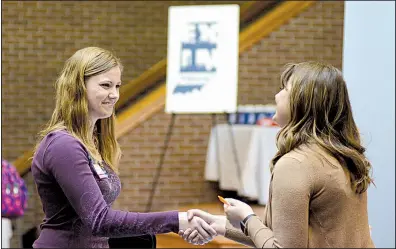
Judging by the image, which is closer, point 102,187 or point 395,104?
point 102,187

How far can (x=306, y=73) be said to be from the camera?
2010 mm

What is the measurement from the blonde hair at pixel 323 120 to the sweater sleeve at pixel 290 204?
0.10 m

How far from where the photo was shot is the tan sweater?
1.87 meters

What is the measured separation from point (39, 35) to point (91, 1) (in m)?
0.63

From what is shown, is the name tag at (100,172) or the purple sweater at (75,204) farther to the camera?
the name tag at (100,172)

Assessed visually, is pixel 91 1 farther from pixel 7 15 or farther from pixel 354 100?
pixel 354 100

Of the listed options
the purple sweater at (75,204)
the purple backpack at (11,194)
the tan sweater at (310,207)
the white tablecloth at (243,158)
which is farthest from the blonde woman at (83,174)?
the white tablecloth at (243,158)

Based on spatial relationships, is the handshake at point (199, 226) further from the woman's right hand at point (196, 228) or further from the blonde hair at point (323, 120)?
the blonde hair at point (323, 120)

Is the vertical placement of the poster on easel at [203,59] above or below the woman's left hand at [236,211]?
above

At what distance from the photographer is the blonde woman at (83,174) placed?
2209 millimetres

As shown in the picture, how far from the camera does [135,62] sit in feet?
24.9

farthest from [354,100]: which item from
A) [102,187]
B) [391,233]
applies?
[102,187]

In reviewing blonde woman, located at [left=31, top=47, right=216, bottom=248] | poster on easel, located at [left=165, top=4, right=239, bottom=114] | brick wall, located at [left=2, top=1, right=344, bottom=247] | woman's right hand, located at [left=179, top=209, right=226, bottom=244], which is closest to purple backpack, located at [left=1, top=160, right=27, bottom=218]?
poster on easel, located at [left=165, top=4, right=239, bottom=114]

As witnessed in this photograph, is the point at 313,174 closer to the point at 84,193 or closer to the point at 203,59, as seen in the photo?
the point at 84,193
